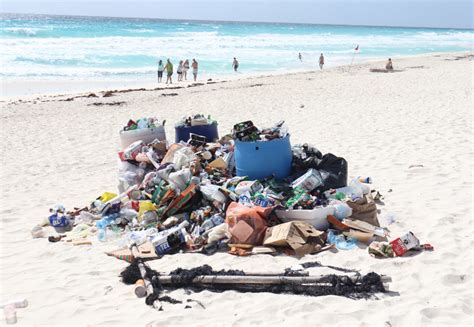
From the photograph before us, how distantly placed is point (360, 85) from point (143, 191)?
1352cm

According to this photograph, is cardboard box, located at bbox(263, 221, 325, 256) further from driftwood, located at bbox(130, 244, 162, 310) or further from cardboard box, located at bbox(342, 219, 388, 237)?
driftwood, located at bbox(130, 244, 162, 310)

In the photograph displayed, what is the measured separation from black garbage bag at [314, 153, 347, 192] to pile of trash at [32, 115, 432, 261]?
0.01 meters

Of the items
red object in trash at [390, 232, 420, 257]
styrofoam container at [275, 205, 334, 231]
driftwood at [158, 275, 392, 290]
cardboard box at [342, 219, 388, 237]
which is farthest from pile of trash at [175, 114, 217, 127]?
red object in trash at [390, 232, 420, 257]

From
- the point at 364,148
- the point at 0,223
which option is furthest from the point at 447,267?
the point at 0,223

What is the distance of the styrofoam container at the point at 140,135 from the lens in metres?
7.03

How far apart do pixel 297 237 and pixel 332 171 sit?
131 centimetres

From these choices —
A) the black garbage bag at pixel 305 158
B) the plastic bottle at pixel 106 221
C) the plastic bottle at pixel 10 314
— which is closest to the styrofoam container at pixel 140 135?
the plastic bottle at pixel 106 221

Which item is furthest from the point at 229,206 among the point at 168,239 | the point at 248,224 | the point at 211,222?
the point at 168,239

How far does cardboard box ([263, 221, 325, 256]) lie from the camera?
4746 millimetres

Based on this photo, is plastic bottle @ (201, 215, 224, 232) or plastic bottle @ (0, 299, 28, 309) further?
plastic bottle @ (201, 215, 224, 232)

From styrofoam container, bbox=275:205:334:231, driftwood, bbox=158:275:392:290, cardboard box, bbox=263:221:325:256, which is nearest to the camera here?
driftwood, bbox=158:275:392:290

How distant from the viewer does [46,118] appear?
13742mm

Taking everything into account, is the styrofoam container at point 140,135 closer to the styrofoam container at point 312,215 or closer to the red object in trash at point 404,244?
the styrofoam container at point 312,215

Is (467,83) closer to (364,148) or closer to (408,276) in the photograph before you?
(364,148)
